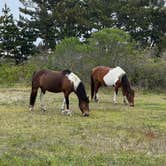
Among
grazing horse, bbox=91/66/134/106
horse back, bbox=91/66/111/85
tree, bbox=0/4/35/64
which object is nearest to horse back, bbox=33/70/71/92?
grazing horse, bbox=91/66/134/106

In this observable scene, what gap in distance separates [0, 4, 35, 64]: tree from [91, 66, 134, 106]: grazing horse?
20921mm

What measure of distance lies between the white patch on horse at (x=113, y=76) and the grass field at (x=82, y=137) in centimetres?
259

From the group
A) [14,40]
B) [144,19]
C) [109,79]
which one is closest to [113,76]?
[109,79]

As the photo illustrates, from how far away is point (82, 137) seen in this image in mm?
12195

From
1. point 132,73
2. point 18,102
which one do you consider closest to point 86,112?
point 18,102

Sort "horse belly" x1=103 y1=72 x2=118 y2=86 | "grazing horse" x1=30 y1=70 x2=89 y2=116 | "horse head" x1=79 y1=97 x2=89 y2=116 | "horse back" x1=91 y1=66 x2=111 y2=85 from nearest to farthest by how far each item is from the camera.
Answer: "horse head" x1=79 y1=97 x2=89 y2=116 → "grazing horse" x1=30 y1=70 x2=89 y2=116 → "horse belly" x1=103 y1=72 x2=118 y2=86 → "horse back" x1=91 y1=66 x2=111 y2=85

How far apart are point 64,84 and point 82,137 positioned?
17.1 ft

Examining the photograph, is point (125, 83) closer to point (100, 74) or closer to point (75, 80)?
point (100, 74)

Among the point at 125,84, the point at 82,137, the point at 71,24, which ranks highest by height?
the point at 71,24

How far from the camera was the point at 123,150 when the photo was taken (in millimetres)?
10711

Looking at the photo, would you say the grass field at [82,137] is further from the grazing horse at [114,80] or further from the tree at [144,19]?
the tree at [144,19]

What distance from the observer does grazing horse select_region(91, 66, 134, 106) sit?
20938 millimetres

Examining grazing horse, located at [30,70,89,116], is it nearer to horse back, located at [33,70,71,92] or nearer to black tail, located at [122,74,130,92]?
horse back, located at [33,70,71,92]

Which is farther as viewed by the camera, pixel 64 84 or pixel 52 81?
pixel 52 81
